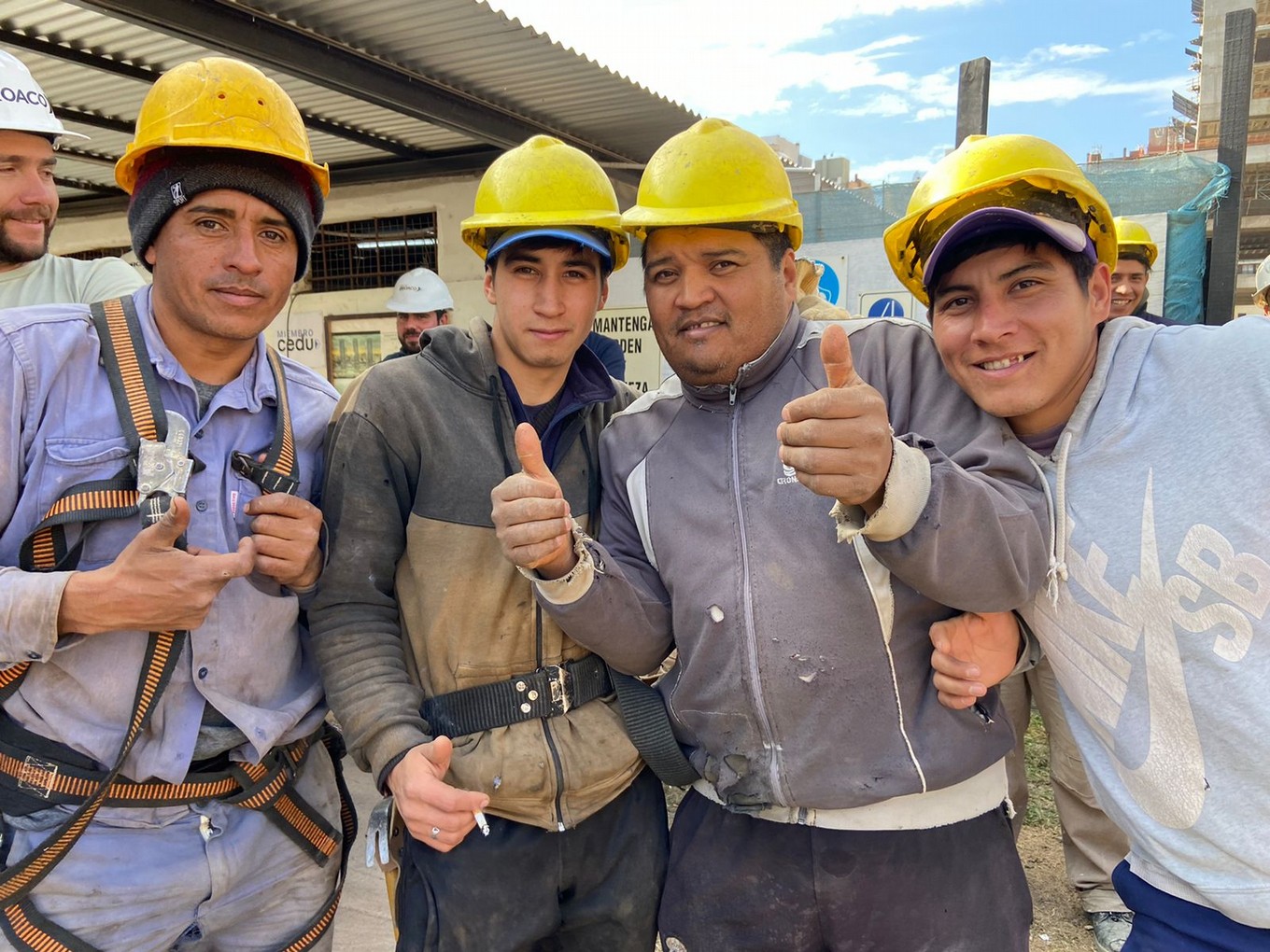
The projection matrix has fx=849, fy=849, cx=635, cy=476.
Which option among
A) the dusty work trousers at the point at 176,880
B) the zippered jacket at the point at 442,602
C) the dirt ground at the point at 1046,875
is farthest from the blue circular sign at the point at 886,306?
the dusty work trousers at the point at 176,880

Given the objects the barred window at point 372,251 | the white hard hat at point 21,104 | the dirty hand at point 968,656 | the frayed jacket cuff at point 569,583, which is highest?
the barred window at point 372,251

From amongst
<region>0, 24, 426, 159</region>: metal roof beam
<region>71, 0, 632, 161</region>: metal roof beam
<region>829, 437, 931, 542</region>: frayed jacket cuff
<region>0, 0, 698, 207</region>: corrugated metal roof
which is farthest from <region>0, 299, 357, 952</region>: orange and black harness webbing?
<region>0, 24, 426, 159</region>: metal roof beam

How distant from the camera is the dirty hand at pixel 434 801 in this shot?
175cm

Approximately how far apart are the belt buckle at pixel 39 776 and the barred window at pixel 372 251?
23.7 feet

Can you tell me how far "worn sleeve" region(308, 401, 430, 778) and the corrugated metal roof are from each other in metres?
3.86

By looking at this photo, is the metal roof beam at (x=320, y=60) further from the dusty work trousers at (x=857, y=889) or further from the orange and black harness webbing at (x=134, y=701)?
the dusty work trousers at (x=857, y=889)

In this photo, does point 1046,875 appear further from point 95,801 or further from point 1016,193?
point 95,801

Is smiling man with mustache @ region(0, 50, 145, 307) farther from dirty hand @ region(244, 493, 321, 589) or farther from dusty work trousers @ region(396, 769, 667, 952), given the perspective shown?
dusty work trousers @ region(396, 769, 667, 952)

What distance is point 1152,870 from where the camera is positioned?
1.65m

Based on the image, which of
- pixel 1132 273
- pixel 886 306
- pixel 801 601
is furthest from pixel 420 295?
pixel 801 601

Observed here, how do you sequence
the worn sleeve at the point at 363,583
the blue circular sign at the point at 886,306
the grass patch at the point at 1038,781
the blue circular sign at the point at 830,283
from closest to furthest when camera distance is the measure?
1. the worn sleeve at the point at 363,583
2. the grass patch at the point at 1038,781
3. the blue circular sign at the point at 886,306
4. the blue circular sign at the point at 830,283

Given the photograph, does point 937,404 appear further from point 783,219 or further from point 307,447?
point 307,447

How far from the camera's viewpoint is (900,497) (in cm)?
147

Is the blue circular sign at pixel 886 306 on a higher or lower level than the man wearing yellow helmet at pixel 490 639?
higher
